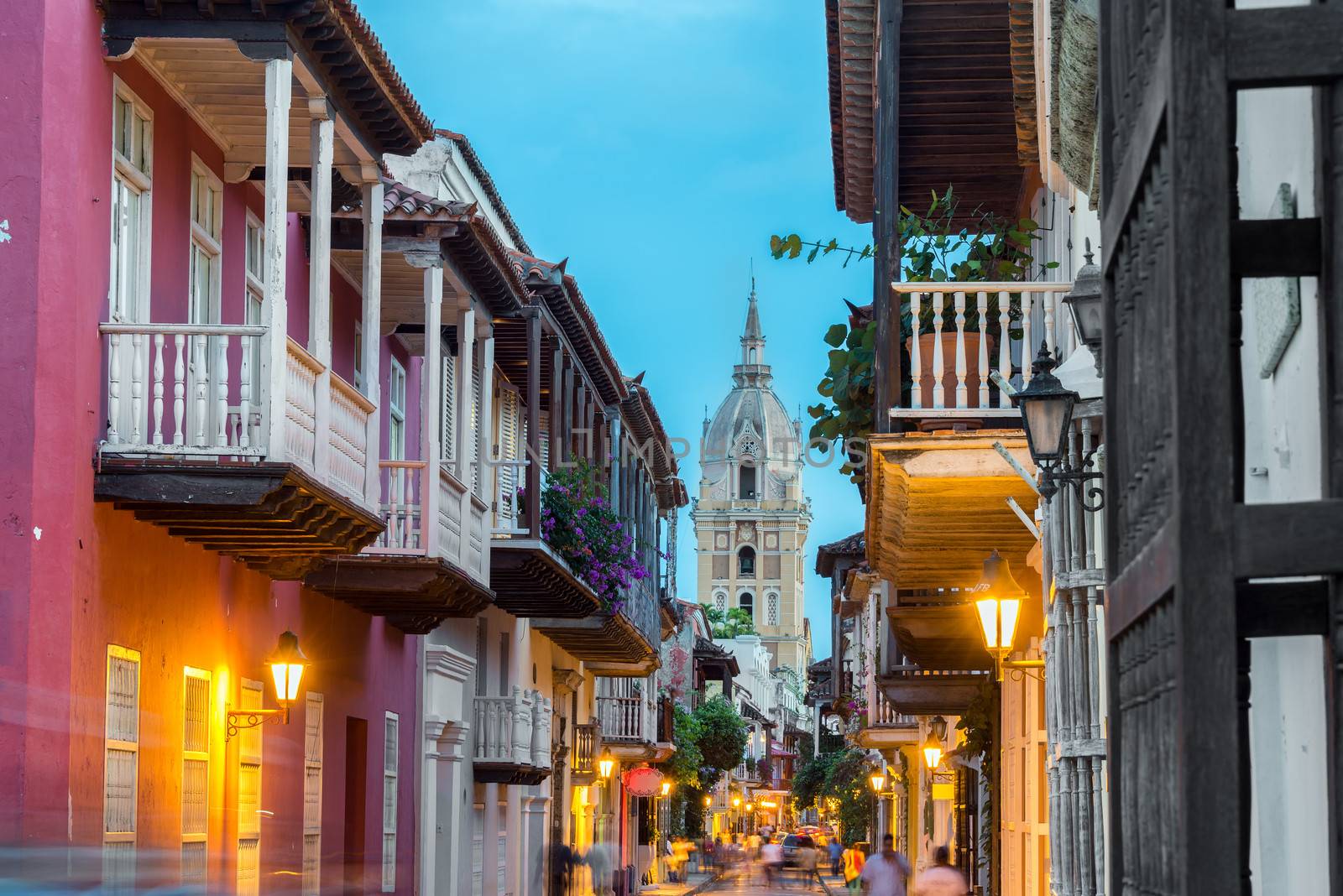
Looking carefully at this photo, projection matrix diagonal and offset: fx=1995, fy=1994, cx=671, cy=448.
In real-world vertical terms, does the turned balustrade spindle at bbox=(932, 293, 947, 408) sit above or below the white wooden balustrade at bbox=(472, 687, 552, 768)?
above

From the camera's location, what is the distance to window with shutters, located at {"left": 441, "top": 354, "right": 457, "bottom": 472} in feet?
74.0

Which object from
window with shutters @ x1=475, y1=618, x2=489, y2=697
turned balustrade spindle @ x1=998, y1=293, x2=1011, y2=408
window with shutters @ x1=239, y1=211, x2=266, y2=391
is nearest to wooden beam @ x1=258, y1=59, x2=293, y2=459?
window with shutters @ x1=239, y1=211, x2=266, y2=391

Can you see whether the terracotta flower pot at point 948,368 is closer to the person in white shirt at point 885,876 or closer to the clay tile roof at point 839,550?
A: the person in white shirt at point 885,876

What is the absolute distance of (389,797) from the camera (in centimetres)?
2117

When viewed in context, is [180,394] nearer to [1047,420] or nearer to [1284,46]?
[1047,420]

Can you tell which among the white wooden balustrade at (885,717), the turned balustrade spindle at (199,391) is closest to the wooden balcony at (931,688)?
the white wooden balustrade at (885,717)

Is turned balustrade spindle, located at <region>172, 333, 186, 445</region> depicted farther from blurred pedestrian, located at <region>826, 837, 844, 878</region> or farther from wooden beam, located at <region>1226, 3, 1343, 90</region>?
blurred pedestrian, located at <region>826, 837, 844, 878</region>

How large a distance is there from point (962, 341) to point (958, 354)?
0.12 m

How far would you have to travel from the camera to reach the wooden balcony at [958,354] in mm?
12578

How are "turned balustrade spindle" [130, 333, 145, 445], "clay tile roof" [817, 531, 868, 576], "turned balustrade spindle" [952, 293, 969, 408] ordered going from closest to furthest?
"turned balustrade spindle" [130, 333, 145, 445] → "turned balustrade spindle" [952, 293, 969, 408] → "clay tile roof" [817, 531, 868, 576]

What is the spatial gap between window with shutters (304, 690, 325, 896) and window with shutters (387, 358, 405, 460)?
3411 millimetres

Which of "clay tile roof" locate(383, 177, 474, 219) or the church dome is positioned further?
the church dome

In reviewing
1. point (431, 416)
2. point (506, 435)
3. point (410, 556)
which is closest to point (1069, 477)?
point (410, 556)

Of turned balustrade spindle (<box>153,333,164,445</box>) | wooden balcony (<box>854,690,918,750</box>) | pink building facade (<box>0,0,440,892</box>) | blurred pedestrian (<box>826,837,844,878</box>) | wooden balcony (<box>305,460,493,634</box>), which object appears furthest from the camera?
blurred pedestrian (<box>826,837,844,878</box>)
